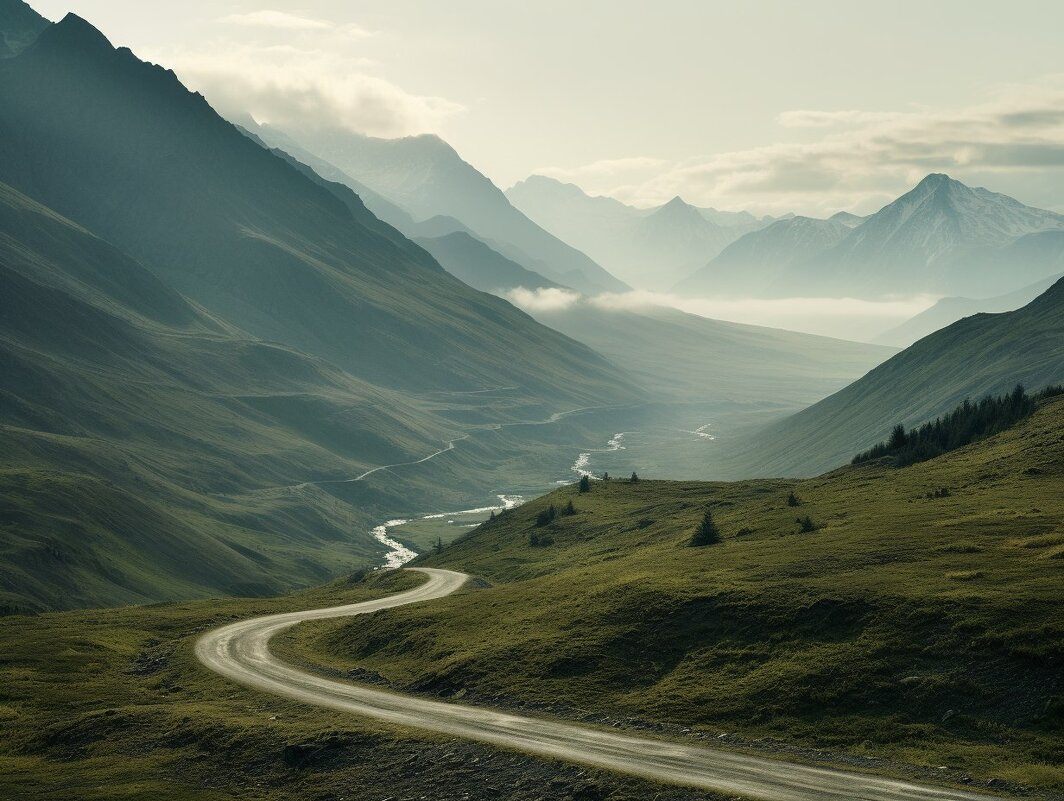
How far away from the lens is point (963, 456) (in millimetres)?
123625

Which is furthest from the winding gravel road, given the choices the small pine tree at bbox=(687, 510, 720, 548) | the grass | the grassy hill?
the small pine tree at bbox=(687, 510, 720, 548)

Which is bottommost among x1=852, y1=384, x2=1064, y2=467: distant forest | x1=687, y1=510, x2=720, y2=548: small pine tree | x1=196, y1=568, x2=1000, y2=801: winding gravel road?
x1=196, y1=568, x2=1000, y2=801: winding gravel road

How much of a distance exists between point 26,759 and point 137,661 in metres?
29.9

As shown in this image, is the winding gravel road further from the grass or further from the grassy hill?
the grassy hill

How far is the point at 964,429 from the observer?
457 feet

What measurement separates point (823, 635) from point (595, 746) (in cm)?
1731

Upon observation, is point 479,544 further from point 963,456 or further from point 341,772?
point 341,772

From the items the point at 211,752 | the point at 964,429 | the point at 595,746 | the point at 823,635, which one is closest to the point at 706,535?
the point at 823,635

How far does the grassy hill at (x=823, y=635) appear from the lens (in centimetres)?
5250

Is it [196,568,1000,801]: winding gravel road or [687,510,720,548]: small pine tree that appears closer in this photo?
[196,568,1000,801]: winding gravel road

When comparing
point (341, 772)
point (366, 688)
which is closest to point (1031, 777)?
point (341, 772)

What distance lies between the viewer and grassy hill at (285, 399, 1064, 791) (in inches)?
2067

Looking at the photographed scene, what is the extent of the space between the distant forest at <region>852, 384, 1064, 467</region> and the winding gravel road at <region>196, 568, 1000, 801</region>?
8940 cm

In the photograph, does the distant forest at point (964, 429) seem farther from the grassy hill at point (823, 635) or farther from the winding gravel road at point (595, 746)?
the winding gravel road at point (595, 746)
